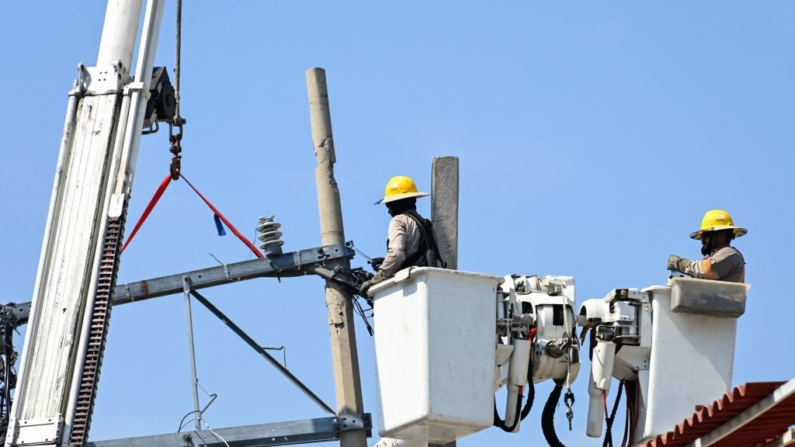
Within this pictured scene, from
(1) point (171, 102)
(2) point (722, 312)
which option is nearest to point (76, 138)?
(1) point (171, 102)

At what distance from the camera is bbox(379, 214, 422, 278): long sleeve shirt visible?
16.4 metres

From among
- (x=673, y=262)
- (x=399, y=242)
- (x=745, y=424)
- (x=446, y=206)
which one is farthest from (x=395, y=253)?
(x=745, y=424)

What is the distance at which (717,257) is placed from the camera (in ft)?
55.8

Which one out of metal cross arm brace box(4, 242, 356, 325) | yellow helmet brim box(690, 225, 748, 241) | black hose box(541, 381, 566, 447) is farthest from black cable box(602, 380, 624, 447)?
metal cross arm brace box(4, 242, 356, 325)

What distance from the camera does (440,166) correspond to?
17.1 metres

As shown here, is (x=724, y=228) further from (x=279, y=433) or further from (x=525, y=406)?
(x=279, y=433)

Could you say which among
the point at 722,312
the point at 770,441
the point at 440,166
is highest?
the point at 440,166

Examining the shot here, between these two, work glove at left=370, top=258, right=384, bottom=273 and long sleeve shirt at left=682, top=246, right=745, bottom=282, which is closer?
long sleeve shirt at left=682, top=246, right=745, bottom=282

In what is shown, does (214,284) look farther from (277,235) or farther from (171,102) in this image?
(171,102)

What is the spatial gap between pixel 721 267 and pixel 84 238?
5.72 meters

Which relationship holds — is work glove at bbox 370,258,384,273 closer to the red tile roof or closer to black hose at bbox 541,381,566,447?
black hose at bbox 541,381,566,447

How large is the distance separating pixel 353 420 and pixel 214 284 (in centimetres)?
216

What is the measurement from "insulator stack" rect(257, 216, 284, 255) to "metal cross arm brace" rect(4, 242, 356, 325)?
84 millimetres

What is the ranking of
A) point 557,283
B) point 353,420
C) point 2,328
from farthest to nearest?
point 2,328
point 353,420
point 557,283
